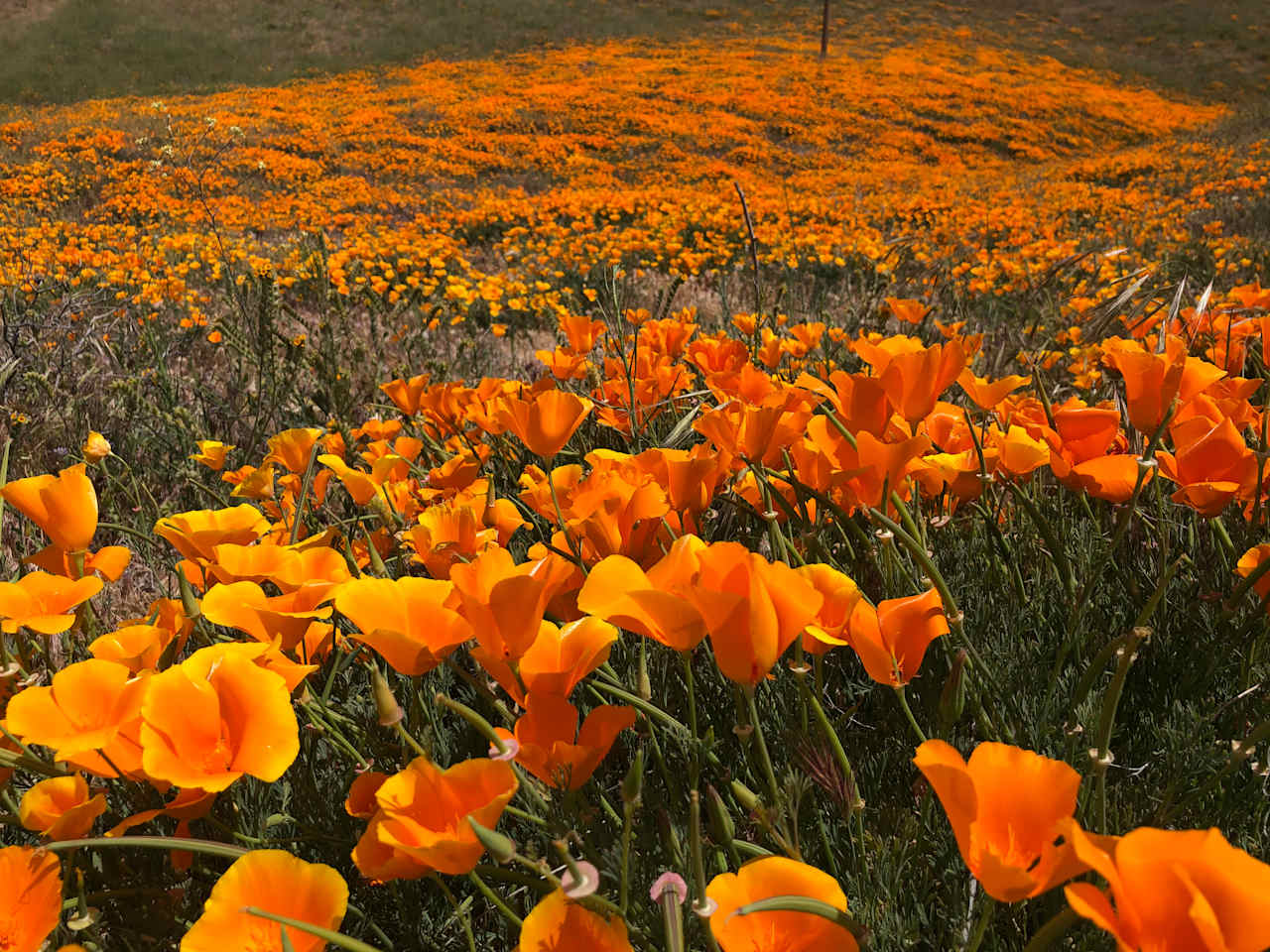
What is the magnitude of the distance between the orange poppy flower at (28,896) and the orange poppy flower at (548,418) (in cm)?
80

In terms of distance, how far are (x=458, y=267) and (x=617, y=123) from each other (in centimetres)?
1238

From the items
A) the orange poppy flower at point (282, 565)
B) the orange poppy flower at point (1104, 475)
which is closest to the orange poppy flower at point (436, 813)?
the orange poppy flower at point (282, 565)

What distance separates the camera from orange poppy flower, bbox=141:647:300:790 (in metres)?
0.73

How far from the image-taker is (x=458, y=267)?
6.96 meters

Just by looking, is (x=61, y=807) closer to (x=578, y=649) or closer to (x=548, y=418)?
Result: (x=578, y=649)

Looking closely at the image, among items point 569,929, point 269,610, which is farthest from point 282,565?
point 569,929

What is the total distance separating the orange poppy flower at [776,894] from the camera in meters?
0.58

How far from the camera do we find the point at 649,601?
2.34 feet

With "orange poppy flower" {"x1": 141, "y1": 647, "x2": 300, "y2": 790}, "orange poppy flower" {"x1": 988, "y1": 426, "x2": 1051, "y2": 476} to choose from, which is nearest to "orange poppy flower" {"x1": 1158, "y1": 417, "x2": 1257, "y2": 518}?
"orange poppy flower" {"x1": 988, "y1": 426, "x2": 1051, "y2": 476}

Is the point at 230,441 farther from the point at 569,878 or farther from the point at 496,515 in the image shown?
the point at 569,878

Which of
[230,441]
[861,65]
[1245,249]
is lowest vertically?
[230,441]

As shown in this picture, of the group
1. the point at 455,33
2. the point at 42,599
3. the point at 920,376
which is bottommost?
the point at 42,599

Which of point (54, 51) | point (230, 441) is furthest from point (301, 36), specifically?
point (230, 441)

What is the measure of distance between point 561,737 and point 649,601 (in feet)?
0.62
